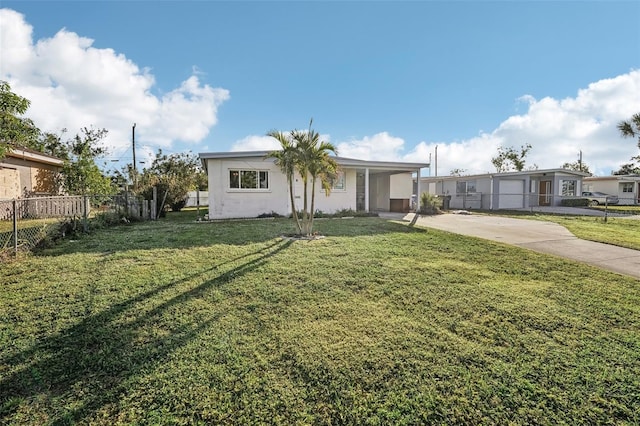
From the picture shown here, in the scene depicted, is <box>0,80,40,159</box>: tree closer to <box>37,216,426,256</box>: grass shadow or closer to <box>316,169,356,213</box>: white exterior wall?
<box>37,216,426,256</box>: grass shadow

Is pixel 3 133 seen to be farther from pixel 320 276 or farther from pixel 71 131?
pixel 71 131

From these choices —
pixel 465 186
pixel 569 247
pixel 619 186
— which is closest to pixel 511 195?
pixel 465 186

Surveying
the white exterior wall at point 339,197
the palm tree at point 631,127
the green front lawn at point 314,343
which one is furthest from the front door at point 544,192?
the green front lawn at point 314,343

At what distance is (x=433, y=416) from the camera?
2.71 metres

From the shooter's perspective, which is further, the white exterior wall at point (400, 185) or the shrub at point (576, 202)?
the shrub at point (576, 202)

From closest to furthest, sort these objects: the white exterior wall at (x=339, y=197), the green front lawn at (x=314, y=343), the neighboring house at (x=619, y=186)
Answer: the green front lawn at (x=314, y=343) → the white exterior wall at (x=339, y=197) → the neighboring house at (x=619, y=186)

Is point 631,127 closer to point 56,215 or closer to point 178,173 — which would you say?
point 56,215

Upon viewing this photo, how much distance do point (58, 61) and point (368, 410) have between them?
16882 mm

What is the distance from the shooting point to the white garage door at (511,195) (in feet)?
86.0

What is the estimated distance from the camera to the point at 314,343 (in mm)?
3738

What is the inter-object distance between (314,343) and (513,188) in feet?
93.2

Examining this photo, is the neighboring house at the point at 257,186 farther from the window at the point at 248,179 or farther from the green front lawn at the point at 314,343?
the green front lawn at the point at 314,343

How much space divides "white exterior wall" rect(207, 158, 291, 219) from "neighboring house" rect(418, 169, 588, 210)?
1830 cm

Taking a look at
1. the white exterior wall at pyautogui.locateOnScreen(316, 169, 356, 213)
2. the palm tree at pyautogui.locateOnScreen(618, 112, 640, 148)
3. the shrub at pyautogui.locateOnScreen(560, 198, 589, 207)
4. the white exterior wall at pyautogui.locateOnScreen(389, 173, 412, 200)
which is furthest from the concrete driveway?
the shrub at pyautogui.locateOnScreen(560, 198, 589, 207)
